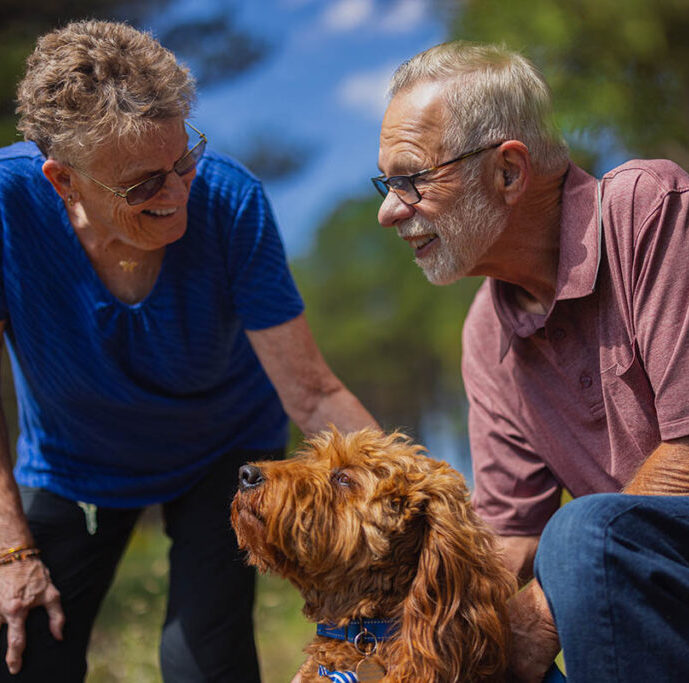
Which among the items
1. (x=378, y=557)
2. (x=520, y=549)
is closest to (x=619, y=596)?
(x=378, y=557)

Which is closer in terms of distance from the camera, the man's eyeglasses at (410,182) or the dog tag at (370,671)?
the dog tag at (370,671)

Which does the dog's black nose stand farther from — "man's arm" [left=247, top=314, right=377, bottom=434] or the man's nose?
the man's nose

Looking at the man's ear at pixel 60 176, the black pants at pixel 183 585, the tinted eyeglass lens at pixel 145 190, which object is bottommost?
the black pants at pixel 183 585

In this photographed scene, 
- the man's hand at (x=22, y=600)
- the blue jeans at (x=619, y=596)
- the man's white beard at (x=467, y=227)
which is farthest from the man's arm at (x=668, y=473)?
the man's hand at (x=22, y=600)

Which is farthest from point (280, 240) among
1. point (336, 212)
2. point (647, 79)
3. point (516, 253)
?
point (336, 212)

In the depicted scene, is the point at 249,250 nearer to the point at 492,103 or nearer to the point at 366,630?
the point at 492,103

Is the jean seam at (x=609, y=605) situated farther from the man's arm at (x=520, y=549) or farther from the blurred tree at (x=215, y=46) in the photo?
the blurred tree at (x=215, y=46)

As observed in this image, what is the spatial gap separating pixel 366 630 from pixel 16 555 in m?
1.21

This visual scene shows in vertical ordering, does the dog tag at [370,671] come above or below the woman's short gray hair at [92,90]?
below

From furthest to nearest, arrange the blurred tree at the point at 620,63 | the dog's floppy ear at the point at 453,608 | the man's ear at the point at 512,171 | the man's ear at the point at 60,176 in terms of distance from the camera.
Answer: the blurred tree at the point at 620,63 → the man's ear at the point at 60,176 → the man's ear at the point at 512,171 → the dog's floppy ear at the point at 453,608

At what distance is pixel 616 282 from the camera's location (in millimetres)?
2709

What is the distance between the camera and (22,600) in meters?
3.04

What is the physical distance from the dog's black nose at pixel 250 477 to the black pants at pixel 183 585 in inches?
27.4

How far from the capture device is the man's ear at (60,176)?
295cm
